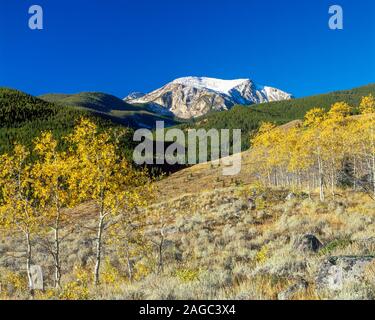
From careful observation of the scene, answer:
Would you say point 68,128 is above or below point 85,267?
above

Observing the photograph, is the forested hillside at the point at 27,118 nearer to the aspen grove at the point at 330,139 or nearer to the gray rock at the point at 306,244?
the aspen grove at the point at 330,139

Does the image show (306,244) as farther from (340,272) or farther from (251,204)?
(251,204)

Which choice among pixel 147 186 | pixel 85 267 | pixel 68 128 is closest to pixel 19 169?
pixel 147 186

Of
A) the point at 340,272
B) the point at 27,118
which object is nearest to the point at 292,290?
the point at 340,272

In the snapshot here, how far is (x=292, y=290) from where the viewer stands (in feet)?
25.4

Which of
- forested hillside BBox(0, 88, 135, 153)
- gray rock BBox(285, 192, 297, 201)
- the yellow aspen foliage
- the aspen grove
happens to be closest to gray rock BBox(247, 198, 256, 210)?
gray rock BBox(285, 192, 297, 201)

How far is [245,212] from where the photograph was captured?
34219 mm

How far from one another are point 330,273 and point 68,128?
117 m

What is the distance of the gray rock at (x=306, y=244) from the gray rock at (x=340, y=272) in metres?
5.50

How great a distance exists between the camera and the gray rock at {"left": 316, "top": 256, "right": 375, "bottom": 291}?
766 centimetres

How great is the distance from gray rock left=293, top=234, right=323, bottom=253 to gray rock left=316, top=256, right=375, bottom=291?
5496 mm

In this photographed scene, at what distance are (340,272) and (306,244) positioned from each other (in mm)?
6499
